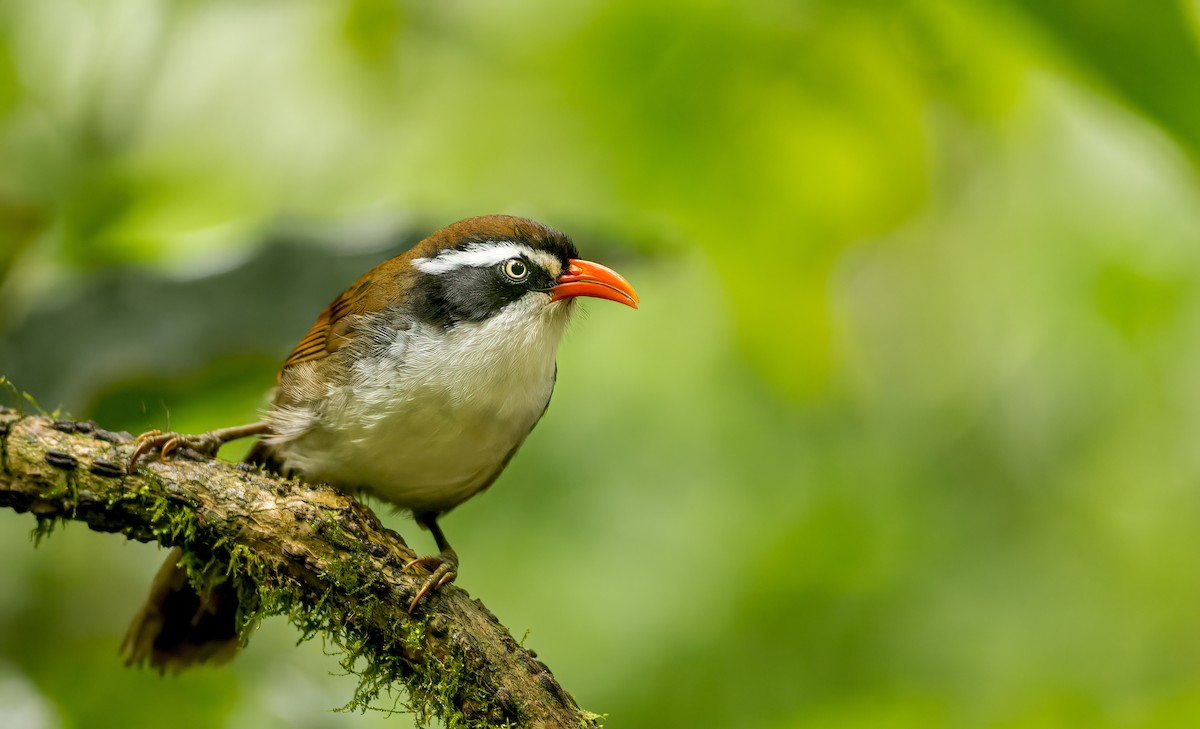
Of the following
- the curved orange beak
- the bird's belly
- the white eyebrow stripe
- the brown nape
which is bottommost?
the brown nape

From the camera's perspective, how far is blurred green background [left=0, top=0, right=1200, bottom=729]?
11.1ft

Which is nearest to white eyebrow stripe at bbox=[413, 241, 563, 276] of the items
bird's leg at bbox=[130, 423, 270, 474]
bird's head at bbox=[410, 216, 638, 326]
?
bird's head at bbox=[410, 216, 638, 326]

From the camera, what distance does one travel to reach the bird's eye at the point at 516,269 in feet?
10.8

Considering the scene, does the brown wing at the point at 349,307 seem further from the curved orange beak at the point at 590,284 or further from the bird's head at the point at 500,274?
the curved orange beak at the point at 590,284

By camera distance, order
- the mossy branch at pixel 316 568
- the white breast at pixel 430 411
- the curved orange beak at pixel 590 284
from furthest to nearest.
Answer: the curved orange beak at pixel 590 284
the white breast at pixel 430 411
the mossy branch at pixel 316 568

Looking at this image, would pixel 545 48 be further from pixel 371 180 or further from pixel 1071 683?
pixel 1071 683

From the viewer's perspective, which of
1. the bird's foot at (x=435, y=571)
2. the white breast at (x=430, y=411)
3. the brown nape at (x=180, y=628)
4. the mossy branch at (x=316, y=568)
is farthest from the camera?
the brown nape at (x=180, y=628)

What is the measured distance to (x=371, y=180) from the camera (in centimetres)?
436

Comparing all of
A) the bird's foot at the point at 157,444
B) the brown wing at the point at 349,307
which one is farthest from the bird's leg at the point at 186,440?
the brown wing at the point at 349,307

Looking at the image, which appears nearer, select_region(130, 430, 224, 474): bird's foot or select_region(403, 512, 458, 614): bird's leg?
select_region(130, 430, 224, 474): bird's foot

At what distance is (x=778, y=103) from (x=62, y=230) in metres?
Result: 2.48

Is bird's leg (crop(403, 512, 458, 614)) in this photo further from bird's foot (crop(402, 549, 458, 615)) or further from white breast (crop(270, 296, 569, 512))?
white breast (crop(270, 296, 569, 512))

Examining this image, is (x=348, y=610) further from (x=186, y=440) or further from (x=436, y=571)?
(x=186, y=440)

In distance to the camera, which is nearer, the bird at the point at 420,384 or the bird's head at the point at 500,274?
the bird at the point at 420,384
